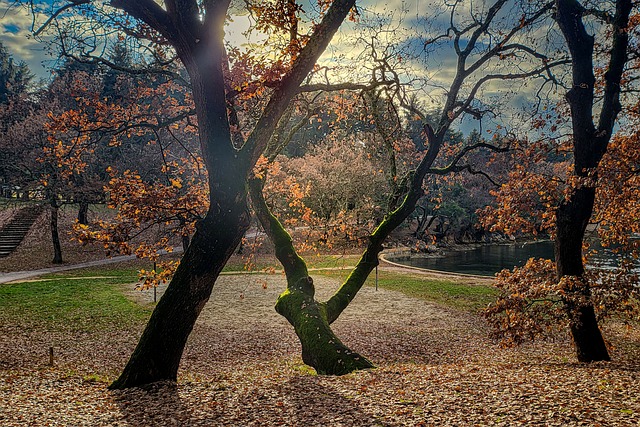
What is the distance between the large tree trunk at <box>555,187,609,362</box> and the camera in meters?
7.80

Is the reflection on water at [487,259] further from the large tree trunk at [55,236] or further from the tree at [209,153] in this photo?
the tree at [209,153]

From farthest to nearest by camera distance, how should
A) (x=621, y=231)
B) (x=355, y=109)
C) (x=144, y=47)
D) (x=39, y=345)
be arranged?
(x=355, y=109)
(x=39, y=345)
(x=621, y=231)
(x=144, y=47)

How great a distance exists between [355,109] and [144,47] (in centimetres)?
521

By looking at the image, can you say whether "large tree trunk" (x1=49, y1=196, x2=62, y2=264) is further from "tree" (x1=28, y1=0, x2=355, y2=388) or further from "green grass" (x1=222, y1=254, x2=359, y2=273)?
"tree" (x1=28, y1=0, x2=355, y2=388)

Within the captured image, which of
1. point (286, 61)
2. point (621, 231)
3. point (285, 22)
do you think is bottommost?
point (621, 231)

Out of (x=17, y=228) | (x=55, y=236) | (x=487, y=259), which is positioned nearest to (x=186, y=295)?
(x=55, y=236)

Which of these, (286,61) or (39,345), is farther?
(39,345)

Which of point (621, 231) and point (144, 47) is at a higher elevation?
point (144, 47)

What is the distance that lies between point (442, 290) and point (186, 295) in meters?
11.9

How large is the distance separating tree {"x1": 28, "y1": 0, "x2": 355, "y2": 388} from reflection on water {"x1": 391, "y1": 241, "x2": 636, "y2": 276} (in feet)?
62.0

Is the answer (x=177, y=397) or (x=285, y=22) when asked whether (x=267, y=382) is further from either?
(x=285, y=22)

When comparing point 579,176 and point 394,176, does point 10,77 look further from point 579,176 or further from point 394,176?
point 579,176

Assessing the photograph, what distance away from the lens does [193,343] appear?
10.6 m

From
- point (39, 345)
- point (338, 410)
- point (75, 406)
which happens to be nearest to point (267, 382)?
point (338, 410)
